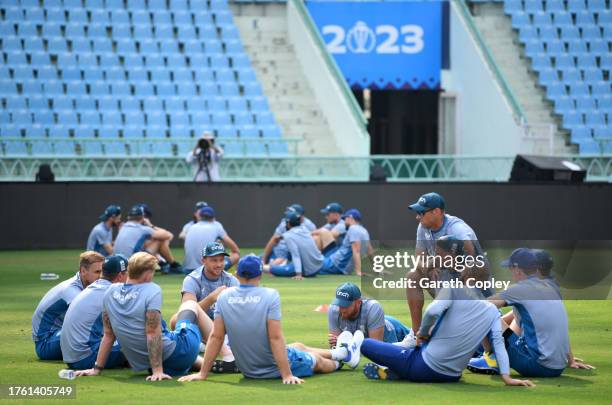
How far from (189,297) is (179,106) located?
2106cm

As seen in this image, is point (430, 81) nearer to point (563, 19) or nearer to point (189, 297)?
point (563, 19)

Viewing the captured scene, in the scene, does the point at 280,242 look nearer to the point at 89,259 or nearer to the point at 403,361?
the point at 89,259

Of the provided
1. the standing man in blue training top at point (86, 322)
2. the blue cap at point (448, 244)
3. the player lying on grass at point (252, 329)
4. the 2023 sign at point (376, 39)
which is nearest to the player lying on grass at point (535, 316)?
the blue cap at point (448, 244)

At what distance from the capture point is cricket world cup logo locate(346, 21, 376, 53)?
124 feet

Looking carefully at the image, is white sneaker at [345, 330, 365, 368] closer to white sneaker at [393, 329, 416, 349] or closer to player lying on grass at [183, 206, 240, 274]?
white sneaker at [393, 329, 416, 349]

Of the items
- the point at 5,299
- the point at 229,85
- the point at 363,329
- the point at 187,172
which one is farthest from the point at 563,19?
the point at 363,329

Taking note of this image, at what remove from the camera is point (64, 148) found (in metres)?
30.2

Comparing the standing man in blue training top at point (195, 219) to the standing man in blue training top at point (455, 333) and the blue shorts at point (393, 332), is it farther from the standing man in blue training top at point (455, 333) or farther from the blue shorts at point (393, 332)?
the standing man in blue training top at point (455, 333)

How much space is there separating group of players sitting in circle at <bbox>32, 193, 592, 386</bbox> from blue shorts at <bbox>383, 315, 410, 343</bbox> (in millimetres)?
38

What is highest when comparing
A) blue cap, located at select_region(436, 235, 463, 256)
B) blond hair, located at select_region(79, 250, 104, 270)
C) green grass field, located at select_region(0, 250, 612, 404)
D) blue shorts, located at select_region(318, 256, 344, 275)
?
blue cap, located at select_region(436, 235, 463, 256)

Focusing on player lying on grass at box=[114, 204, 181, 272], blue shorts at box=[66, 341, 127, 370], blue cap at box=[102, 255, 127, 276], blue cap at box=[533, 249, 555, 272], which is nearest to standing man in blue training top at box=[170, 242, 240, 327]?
blue shorts at box=[66, 341, 127, 370]

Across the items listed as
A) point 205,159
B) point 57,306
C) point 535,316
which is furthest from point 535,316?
point 205,159

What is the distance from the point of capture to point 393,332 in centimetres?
1272

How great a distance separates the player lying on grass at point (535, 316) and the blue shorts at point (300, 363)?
1811mm
